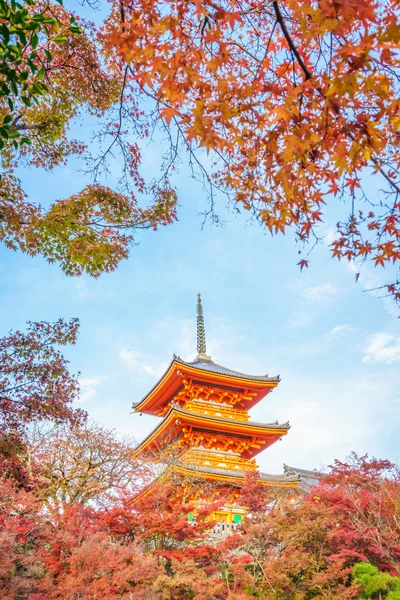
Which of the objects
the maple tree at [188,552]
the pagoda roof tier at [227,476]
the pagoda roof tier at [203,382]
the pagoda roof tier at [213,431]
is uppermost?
the pagoda roof tier at [203,382]

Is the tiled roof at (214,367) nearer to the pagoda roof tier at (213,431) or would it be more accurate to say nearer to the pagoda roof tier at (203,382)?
the pagoda roof tier at (203,382)

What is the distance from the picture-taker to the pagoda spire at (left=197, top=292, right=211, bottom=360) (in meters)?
21.2

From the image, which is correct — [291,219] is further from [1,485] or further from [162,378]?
[162,378]

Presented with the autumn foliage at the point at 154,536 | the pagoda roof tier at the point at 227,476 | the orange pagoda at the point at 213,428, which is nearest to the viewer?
the autumn foliage at the point at 154,536

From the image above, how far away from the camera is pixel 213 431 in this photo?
17016mm

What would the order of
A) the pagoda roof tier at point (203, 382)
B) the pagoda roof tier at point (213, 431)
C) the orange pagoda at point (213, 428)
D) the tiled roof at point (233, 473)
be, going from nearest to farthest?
the tiled roof at point (233, 473) → the orange pagoda at point (213, 428) → the pagoda roof tier at point (213, 431) → the pagoda roof tier at point (203, 382)

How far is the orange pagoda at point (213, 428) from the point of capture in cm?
1548

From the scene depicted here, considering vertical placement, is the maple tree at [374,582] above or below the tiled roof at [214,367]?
below

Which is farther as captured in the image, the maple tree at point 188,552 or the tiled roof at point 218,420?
the tiled roof at point 218,420

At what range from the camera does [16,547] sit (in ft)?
27.1

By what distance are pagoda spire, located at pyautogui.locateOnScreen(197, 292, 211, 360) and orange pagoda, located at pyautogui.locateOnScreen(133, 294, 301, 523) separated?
143 cm

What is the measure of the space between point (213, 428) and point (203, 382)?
1959 millimetres

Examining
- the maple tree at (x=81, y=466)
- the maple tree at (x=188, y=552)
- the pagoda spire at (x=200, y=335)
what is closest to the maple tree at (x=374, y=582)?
the maple tree at (x=188, y=552)

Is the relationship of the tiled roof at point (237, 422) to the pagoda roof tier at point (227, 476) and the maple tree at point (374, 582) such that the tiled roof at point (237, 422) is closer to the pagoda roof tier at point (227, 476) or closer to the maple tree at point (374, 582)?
the pagoda roof tier at point (227, 476)
